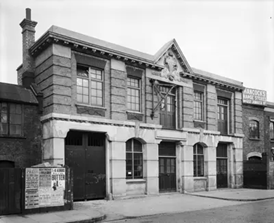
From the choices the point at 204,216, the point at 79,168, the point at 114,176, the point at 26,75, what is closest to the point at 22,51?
the point at 26,75

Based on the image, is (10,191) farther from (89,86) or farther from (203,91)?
(203,91)

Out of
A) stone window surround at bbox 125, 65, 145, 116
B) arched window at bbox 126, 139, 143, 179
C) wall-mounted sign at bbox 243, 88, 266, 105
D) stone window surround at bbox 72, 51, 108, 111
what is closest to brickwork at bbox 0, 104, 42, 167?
stone window surround at bbox 72, 51, 108, 111

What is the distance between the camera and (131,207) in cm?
1541

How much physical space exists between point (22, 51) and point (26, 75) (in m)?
1.69

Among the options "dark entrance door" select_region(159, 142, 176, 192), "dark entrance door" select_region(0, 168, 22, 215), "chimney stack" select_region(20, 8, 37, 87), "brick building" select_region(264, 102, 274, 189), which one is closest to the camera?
"dark entrance door" select_region(0, 168, 22, 215)

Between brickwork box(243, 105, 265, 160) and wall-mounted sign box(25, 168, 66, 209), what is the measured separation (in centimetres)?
1712

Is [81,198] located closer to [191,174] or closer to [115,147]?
[115,147]

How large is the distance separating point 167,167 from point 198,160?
9.68 ft

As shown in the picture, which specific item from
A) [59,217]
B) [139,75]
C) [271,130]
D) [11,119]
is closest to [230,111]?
[271,130]

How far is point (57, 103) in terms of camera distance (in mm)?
16203

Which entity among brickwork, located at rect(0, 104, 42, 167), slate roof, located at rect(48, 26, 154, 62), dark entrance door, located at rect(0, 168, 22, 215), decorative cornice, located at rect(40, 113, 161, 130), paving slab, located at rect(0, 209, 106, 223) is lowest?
paving slab, located at rect(0, 209, 106, 223)

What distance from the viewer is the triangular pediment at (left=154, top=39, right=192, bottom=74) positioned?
69.5 ft

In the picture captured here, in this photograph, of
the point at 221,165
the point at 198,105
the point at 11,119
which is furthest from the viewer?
the point at 221,165

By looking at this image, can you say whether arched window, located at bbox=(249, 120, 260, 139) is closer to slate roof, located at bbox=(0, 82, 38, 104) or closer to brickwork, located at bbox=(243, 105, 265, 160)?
brickwork, located at bbox=(243, 105, 265, 160)
